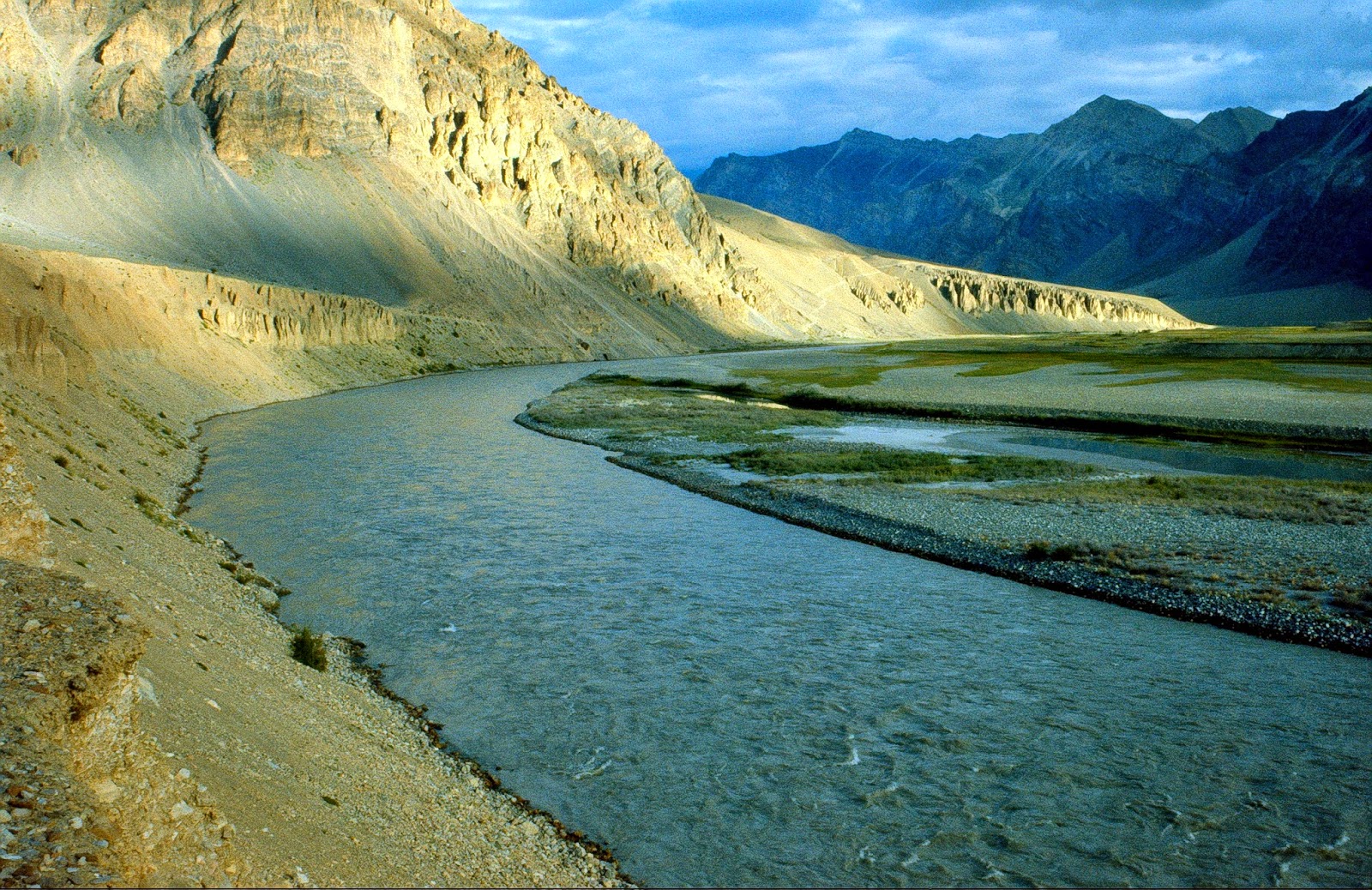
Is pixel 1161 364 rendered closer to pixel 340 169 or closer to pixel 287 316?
pixel 287 316

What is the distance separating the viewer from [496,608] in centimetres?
1396

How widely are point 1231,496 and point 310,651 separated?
19751 mm

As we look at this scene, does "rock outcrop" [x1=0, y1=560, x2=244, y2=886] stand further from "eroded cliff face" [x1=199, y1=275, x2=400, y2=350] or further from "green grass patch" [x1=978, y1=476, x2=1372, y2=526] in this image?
"eroded cliff face" [x1=199, y1=275, x2=400, y2=350]

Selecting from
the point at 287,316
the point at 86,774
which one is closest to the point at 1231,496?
A: the point at 86,774

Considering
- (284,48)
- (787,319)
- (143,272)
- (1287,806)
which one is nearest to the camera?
(1287,806)

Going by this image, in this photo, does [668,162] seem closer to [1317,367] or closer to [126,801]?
[1317,367]

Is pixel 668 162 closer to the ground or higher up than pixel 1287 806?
higher up

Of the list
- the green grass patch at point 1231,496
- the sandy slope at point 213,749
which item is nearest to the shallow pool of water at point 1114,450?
the green grass patch at point 1231,496

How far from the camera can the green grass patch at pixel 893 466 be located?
83.5ft

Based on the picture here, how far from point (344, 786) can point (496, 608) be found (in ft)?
20.1

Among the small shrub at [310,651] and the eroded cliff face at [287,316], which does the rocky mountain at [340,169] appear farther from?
the small shrub at [310,651]

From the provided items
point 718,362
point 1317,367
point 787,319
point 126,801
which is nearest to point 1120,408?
point 1317,367

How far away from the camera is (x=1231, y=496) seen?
2186 cm

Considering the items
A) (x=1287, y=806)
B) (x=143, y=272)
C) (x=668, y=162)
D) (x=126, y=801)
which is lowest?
(x=1287, y=806)
